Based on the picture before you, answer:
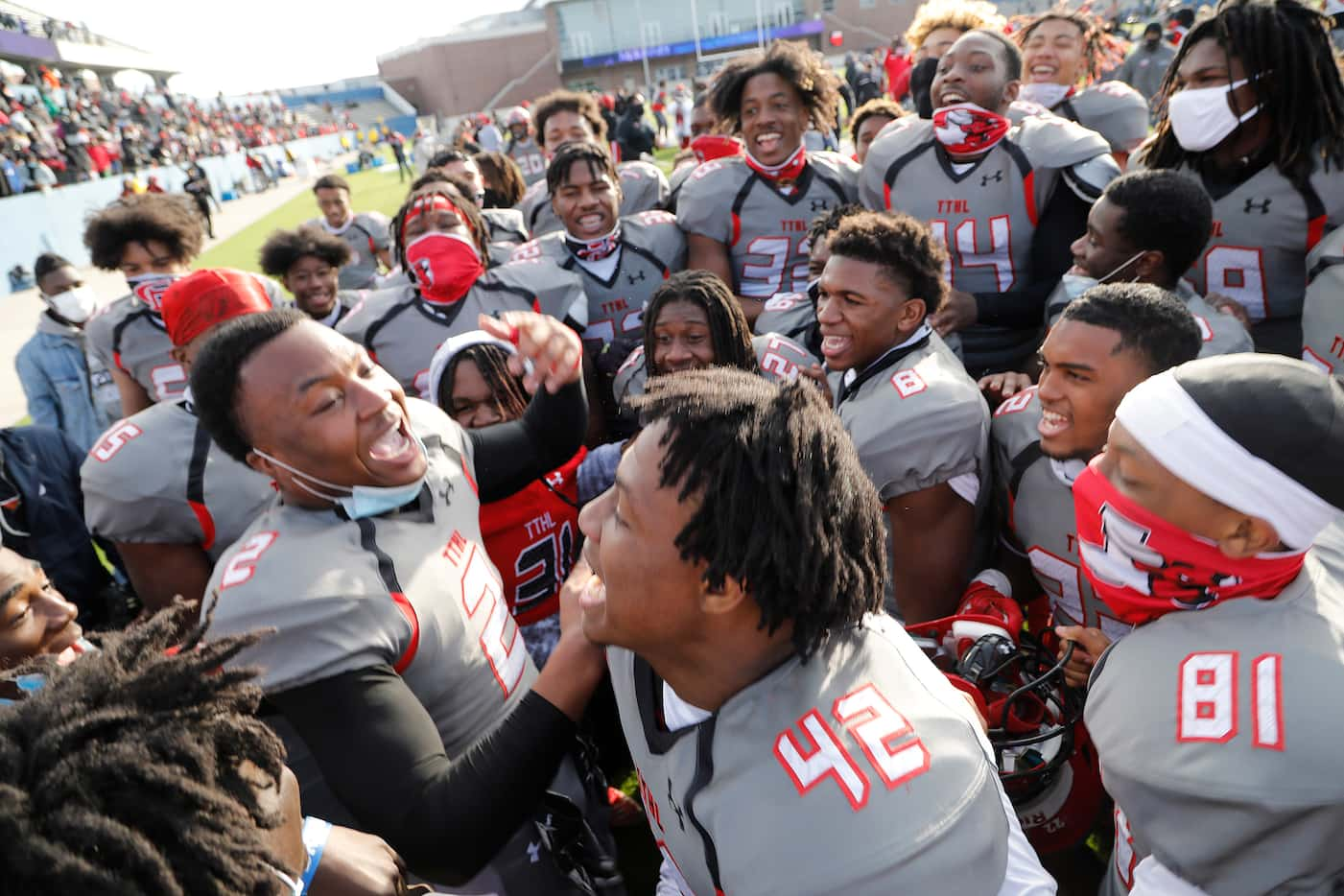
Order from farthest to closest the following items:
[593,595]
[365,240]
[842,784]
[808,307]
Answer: [365,240]
[808,307]
[593,595]
[842,784]

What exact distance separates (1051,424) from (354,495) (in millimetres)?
1880

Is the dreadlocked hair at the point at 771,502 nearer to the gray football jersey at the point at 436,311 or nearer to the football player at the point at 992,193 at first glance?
the football player at the point at 992,193

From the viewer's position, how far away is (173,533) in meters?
2.69

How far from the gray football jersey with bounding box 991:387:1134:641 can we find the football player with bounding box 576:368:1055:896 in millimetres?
1048

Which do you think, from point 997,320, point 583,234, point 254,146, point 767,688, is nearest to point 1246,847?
point 767,688

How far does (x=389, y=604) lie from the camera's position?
65.2 inches

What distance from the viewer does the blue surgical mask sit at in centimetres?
189

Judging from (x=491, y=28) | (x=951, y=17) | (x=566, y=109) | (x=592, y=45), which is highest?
(x=491, y=28)

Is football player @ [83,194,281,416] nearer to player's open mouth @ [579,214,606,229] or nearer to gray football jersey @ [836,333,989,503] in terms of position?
player's open mouth @ [579,214,606,229]

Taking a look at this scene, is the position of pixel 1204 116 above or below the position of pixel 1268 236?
above

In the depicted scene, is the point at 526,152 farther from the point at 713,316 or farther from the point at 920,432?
the point at 920,432

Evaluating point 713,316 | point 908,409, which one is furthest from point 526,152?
point 908,409

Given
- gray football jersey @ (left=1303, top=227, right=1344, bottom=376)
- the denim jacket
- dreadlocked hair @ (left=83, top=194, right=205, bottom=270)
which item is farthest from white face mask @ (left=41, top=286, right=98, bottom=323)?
gray football jersey @ (left=1303, top=227, right=1344, bottom=376)

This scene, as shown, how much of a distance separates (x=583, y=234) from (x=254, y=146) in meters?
40.9
